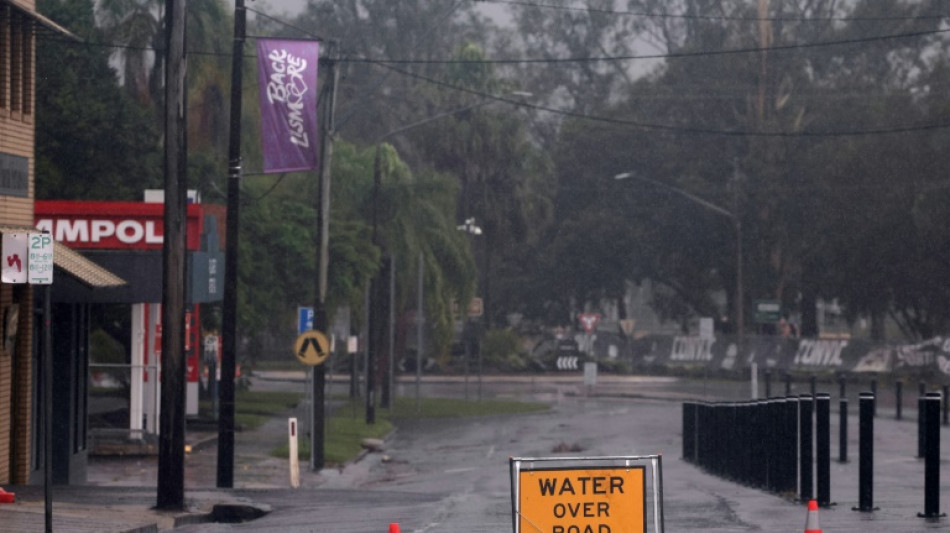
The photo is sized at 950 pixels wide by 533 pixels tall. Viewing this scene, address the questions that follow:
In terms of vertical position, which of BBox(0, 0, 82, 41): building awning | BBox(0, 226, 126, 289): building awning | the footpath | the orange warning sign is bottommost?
the footpath

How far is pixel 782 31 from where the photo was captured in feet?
238

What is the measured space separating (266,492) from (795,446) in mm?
8020

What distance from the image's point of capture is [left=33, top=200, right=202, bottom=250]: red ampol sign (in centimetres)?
2519

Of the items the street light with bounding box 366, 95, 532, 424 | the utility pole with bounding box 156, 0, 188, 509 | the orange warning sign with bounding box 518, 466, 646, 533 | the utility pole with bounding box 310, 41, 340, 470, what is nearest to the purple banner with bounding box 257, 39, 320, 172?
the utility pole with bounding box 156, 0, 188, 509

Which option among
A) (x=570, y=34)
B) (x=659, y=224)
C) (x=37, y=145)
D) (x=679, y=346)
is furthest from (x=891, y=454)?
(x=570, y=34)

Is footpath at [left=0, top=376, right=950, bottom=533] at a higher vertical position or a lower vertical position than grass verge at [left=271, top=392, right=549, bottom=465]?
higher

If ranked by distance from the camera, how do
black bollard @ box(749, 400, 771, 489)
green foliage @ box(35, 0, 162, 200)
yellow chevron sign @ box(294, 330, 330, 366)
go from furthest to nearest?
green foliage @ box(35, 0, 162, 200)
yellow chevron sign @ box(294, 330, 330, 366)
black bollard @ box(749, 400, 771, 489)

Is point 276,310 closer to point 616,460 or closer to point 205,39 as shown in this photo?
point 205,39

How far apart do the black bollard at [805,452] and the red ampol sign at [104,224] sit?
38.3ft

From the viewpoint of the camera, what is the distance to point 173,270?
18.0 m

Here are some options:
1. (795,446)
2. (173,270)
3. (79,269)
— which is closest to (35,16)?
(79,269)

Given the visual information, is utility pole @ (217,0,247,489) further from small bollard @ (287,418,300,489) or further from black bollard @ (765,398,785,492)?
black bollard @ (765,398,785,492)

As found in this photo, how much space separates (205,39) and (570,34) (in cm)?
5005

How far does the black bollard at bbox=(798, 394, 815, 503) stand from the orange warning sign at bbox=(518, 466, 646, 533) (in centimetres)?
786
